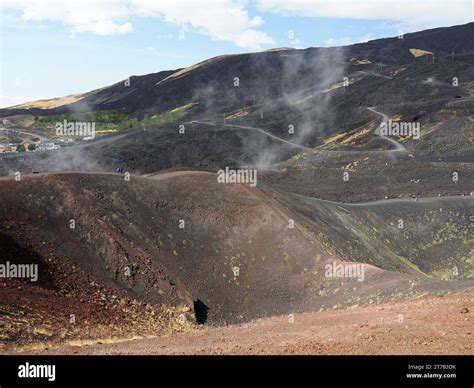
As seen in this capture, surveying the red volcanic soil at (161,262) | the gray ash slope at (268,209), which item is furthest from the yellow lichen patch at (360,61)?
the red volcanic soil at (161,262)

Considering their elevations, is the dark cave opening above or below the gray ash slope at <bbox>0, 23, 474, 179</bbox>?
below

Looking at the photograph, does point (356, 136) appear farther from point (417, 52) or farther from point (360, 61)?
point (417, 52)

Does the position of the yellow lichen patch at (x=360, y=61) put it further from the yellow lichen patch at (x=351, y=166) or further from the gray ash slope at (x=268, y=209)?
the yellow lichen patch at (x=351, y=166)

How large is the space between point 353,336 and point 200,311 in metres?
13.7

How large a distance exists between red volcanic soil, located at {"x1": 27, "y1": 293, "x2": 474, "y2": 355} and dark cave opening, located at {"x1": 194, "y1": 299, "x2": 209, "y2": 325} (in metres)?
6.80

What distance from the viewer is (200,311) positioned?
3127 centimetres

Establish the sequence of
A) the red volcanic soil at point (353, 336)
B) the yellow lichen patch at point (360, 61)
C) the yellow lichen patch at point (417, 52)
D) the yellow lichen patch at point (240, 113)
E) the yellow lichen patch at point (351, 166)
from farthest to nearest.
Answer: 1. the yellow lichen patch at point (417, 52)
2. the yellow lichen patch at point (360, 61)
3. the yellow lichen patch at point (240, 113)
4. the yellow lichen patch at point (351, 166)
5. the red volcanic soil at point (353, 336)

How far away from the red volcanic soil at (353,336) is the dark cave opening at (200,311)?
6.80 metres

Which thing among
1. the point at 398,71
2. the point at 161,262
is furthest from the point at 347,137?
the point at 161,262

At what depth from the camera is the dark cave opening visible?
30.6 meters

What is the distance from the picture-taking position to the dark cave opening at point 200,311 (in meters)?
30.6

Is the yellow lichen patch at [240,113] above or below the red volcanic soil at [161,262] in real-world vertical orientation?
above

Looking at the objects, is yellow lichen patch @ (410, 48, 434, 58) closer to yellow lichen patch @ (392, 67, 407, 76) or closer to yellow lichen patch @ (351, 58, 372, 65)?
yellow lichen patch @ (351, 58, 372, 65)

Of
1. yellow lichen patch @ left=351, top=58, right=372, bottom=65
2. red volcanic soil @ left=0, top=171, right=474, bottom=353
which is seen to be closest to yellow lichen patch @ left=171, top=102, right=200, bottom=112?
yellow lichen patch @ left=351, top=58, right=372, bottom=65
